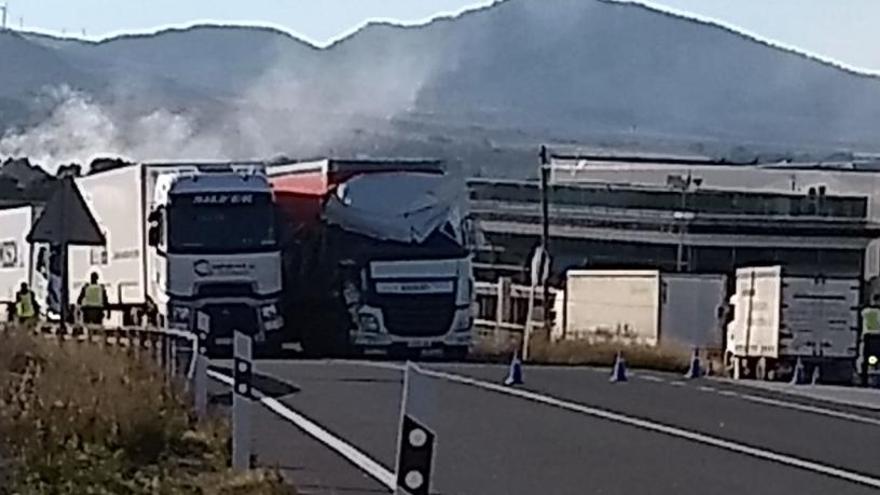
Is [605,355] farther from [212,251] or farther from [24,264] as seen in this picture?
[24,264]

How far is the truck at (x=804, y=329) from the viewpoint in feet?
156

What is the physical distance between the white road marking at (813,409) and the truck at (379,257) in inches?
479

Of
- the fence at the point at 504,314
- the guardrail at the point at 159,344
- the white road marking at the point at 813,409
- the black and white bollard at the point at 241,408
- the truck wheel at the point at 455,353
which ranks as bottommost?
the fence at the point at 504,314

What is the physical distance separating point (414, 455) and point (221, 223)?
1208 inches

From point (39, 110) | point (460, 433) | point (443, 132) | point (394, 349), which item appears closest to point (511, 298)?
point (394, 349)

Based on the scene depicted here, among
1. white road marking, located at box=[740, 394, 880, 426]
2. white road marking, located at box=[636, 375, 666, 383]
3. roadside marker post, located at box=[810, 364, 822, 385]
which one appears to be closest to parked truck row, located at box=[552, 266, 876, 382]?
roadside marker post, located at box=[810, 364, 822, 385]

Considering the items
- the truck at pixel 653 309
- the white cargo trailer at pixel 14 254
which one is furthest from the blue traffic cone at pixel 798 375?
the white cargo trailer at pixel 14 254

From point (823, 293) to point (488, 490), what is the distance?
33.3 metres

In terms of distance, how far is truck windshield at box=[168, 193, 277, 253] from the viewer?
40.2m

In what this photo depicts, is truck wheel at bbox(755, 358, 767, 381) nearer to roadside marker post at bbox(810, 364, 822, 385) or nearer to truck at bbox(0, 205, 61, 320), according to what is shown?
roadside marker post at bbox(810, 364, 822, 385)

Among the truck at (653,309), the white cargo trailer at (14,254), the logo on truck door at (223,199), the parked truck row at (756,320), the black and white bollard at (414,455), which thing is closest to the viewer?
the black and white bollard at (414,455)

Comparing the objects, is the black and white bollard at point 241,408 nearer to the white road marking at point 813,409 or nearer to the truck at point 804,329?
the white road marking at point 813,409

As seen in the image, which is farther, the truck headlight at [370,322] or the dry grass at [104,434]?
the truck headlight at [370,322]

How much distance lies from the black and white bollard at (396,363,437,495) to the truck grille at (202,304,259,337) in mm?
31065
